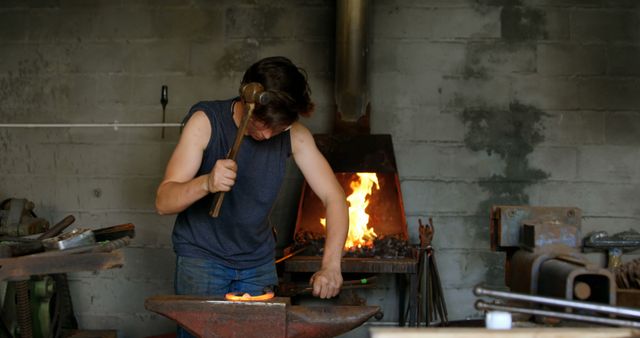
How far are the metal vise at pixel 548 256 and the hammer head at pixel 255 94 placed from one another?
2.55 ft

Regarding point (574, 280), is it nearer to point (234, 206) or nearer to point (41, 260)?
point (234, 206)

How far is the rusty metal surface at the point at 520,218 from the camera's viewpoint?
159cm

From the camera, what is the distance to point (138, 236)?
4168 mm

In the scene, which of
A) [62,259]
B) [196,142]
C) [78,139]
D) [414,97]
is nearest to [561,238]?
[196,142]

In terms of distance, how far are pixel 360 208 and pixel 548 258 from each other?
247 cm

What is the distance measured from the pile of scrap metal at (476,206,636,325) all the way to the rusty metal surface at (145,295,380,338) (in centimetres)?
45

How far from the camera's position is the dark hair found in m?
2.11

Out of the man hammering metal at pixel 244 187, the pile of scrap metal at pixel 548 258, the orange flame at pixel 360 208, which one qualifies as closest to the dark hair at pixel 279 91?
the man hammering metal at pixel 244 187

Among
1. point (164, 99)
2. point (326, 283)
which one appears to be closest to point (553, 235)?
point (326, 283)

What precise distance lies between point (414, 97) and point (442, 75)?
215 millimetres

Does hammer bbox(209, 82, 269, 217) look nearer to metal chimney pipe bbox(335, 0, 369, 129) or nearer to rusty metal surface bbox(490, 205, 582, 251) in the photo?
rusty metal surface bbox(490, 205, 582, 251)

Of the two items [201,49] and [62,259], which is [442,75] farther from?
[62,259]

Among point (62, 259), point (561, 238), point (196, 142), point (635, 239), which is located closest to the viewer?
point (561, 238)

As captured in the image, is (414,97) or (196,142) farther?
(414,97)
